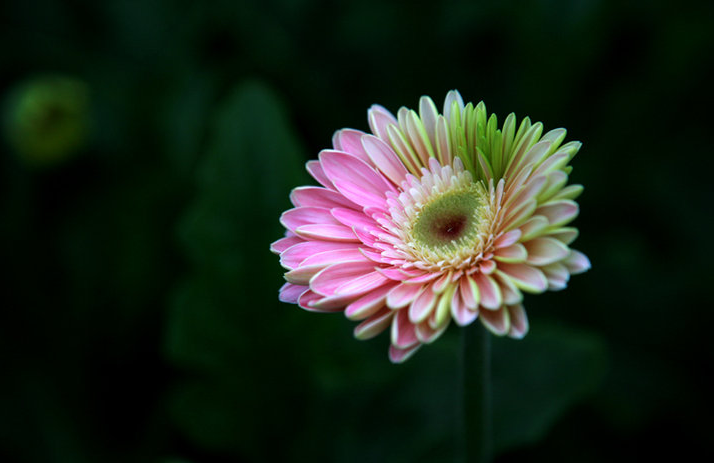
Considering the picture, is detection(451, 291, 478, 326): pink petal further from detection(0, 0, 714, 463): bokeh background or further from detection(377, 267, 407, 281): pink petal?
detection(0, 0, 714, 463): bokeh background

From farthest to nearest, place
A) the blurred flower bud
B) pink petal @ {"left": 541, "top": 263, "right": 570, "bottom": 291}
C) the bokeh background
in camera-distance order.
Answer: the blurred flower bud < the bokeh background < pink petal @ {"left": 541, "top": 263, "right": 570, "bottom": 291}

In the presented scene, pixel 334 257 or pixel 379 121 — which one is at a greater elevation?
pixel 379 121

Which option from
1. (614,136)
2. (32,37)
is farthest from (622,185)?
(32,37)

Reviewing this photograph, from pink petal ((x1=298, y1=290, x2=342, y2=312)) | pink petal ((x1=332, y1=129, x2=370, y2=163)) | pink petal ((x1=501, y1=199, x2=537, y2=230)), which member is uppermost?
pink petal ((x1=332, y1=129, x2=370, y2=163))

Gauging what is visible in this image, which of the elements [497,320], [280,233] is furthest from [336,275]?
[280,233]

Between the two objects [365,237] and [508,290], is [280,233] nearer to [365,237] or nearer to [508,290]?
[365,237]

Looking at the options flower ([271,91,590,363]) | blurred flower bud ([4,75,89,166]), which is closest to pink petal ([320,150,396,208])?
flower ([271,91,590,363])

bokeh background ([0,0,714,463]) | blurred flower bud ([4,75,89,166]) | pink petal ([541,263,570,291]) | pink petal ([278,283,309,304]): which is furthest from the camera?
blurred flower bud ([4,75,89,166])
